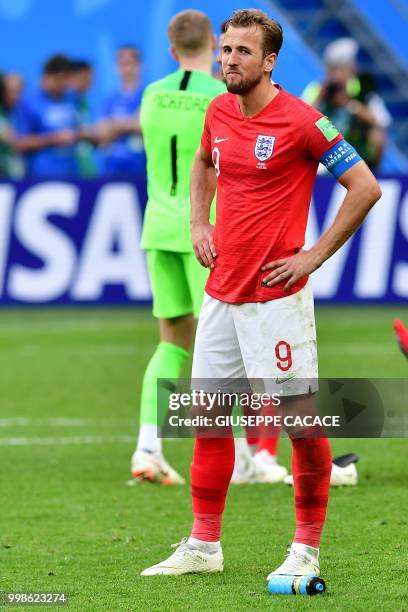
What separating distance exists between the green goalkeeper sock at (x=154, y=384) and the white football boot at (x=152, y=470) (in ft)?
0.16

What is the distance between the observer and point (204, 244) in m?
5.43

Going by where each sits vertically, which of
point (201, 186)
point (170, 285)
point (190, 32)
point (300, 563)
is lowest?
point (300, 563)

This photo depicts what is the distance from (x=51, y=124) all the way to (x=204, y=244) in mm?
11933

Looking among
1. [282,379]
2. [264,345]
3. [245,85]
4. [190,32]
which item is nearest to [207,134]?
[245,85]

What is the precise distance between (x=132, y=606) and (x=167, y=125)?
3.35 metres

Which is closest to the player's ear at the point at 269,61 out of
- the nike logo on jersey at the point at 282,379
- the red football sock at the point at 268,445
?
the nike logo on jersey at the point at 282,379

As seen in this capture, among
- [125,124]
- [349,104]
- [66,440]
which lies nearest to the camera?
[66,440]

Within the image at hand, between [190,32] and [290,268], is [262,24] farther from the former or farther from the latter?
[190,32]

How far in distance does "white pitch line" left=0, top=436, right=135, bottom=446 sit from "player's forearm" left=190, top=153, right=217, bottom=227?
11.7 ft

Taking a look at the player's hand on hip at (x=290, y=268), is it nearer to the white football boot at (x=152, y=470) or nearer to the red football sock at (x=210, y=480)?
the red football sock at (x=210, y=480)

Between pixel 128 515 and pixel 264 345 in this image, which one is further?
pixel 128 515

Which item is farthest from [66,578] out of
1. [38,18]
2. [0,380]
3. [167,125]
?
[38,18]

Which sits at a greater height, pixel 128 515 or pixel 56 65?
pixel 56 65

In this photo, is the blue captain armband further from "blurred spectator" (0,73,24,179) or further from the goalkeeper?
"blurred spectator" (0,73,24,179)
